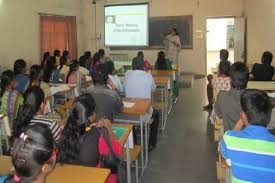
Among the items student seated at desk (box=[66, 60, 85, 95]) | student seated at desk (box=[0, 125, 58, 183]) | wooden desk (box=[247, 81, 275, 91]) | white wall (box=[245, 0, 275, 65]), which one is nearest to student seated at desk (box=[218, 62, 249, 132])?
wooden desk (box=[247, 81, 275, 91])

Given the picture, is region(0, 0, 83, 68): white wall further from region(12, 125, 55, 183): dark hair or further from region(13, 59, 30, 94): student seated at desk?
region(12, 125, 55, 183): dark hair

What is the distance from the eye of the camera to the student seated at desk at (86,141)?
83.0 inches

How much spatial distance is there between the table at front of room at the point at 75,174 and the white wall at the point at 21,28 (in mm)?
5941

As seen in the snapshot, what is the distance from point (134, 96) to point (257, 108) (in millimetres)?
2826

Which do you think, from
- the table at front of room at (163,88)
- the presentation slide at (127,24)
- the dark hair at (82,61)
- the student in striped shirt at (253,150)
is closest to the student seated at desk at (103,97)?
→ the student in striped shirt at (253,150)

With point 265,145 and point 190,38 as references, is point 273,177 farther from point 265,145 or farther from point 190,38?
point 190,38

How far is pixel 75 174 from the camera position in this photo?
6.23 ft

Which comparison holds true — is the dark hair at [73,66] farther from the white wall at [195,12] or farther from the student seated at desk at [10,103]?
the white wall at [195,12]

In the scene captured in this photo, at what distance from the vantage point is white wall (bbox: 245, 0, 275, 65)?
21.1ft

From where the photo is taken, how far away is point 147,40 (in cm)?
1056

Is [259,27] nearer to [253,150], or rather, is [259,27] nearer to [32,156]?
[253,150]

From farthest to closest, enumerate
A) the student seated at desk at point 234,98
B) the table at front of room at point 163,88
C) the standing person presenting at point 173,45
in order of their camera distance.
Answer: the standing person presenting at point 173,45
the table at front of room at point 163,88
the student seated at desk at point 234,98

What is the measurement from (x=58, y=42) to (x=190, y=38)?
14.0ft

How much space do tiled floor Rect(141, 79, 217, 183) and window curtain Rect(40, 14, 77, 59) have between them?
4302mm
